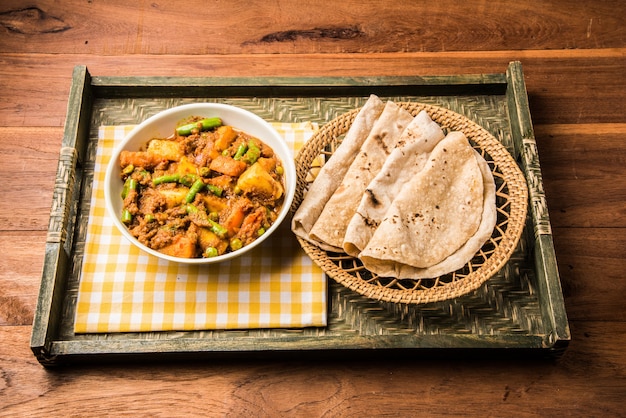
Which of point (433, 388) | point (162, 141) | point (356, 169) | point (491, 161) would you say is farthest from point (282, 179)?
point (433, 388)

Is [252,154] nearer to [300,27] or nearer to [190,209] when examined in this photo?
[190,209]

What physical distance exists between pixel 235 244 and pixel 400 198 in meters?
0.68

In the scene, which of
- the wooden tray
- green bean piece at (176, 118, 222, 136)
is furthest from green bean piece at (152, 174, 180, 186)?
the wooden tray

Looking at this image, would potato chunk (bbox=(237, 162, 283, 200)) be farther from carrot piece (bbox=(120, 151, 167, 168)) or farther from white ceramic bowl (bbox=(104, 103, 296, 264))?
carrot piece (bbox=(120, 151, 167, 168))

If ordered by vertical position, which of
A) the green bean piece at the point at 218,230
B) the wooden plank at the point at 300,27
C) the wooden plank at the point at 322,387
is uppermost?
the wooden plank at the point at 300,27

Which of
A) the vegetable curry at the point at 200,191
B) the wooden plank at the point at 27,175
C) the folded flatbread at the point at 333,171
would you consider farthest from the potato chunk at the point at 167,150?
the wooden plank at the point at 27,175

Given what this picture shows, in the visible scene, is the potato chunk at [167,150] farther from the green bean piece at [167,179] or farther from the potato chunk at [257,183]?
the potato chunk at [257,183]

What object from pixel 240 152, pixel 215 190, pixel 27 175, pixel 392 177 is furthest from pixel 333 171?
pixel 27 175

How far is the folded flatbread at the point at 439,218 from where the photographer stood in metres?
2.35

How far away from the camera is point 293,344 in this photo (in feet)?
7.84

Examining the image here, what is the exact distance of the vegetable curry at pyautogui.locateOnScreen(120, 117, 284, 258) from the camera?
235 centimetres

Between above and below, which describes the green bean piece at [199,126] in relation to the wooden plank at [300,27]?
below

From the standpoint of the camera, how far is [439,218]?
246cm

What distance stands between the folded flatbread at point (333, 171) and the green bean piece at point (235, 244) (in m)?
0.23
